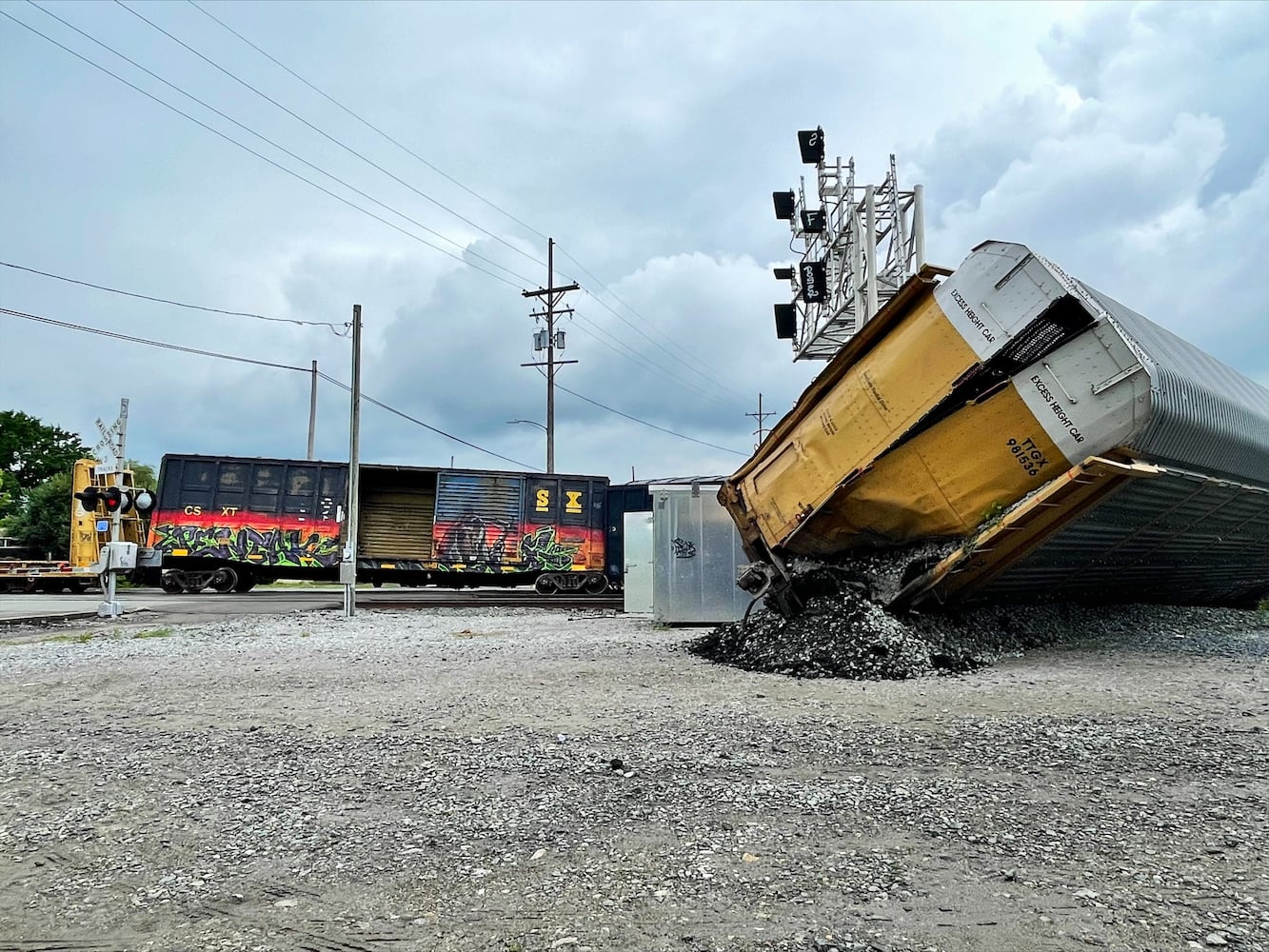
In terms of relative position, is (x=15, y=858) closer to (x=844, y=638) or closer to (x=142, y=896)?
(x=142, y=896)

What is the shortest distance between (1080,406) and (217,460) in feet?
57.3

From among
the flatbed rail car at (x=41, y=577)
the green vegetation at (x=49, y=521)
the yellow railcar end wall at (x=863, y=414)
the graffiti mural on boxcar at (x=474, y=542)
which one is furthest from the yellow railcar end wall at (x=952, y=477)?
the green vegetation at (x=49, y=521)

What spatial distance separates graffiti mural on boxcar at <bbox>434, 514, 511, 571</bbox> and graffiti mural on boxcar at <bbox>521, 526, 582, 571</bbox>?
524 millimetres

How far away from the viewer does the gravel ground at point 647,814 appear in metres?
2.22

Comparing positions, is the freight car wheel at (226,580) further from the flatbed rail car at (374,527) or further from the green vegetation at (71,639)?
the green vegetation at (71,639)

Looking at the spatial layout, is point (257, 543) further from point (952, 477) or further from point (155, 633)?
point (952, 477)

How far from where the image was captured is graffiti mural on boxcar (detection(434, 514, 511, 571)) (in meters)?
17.9

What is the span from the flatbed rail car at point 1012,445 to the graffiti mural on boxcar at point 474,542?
1127cm

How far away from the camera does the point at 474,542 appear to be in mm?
17938

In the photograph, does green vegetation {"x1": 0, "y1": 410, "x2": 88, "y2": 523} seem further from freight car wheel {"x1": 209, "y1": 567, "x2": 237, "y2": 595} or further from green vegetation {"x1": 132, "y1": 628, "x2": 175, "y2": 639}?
green vegetation {"x1": 132, "y1": 628, "x2": 175, "y2": 639}

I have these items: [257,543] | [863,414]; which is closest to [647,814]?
[863,414]

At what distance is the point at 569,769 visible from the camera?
367cm

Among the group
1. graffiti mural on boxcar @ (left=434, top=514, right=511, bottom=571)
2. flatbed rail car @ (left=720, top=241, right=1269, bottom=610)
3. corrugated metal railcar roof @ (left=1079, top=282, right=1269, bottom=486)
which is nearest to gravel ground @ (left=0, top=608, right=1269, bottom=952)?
flatbed rail car @ (left=720, top=241, right=1269, bottom=610)

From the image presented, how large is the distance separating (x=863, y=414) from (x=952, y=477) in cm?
89
